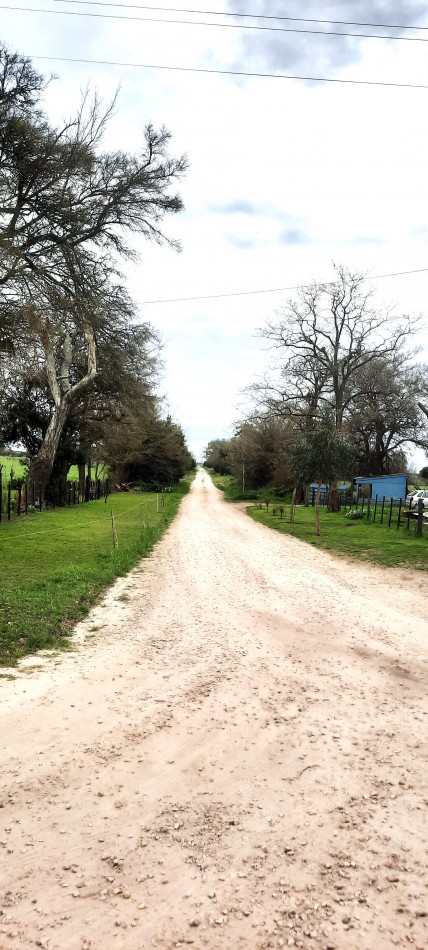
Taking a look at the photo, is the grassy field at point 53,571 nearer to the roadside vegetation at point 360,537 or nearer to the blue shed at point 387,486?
the roadside vegetation at point 360,537

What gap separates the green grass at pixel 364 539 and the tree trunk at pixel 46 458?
964 cm

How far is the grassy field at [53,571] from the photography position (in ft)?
A: 21.2

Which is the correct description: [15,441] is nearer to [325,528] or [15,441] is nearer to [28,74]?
[325,528]

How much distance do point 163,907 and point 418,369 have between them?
1758 inches

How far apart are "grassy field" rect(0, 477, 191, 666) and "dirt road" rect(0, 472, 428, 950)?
0.48 meters

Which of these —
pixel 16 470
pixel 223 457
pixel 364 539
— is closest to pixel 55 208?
pixel 364 539

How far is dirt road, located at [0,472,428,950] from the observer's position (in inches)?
98.4

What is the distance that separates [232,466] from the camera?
180ft

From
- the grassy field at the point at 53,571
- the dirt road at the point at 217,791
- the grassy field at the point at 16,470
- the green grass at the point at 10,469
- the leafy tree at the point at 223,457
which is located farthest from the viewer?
the leafy tree at the point at 223,457

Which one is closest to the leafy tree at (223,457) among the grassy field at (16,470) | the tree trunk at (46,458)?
the grassy field at (16,470)

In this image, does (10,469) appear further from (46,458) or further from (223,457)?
(223,457)

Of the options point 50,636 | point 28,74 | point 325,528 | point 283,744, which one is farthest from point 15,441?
point 283,744

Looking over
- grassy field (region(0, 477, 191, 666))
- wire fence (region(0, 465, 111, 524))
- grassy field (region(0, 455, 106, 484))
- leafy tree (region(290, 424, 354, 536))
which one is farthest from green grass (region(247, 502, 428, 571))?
grassy field (region(0, 455, 106, 484))

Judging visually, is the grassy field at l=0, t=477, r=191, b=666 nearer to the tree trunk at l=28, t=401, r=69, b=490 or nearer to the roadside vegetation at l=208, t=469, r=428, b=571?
the tree trunk at l=28, t=401, r=69, b=490
